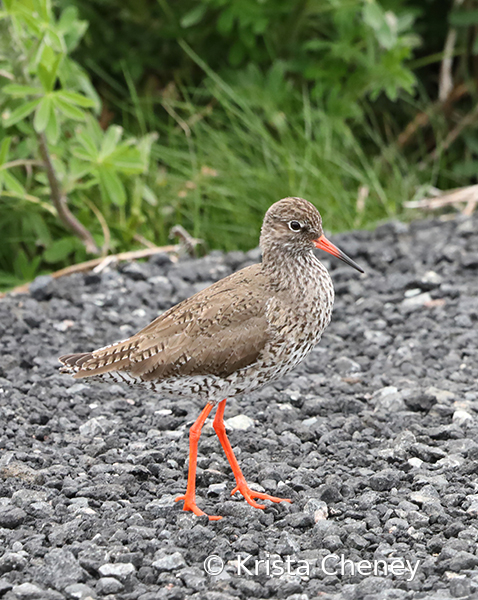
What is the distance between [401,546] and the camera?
3488 mm

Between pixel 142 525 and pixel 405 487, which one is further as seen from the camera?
pixel 405 487

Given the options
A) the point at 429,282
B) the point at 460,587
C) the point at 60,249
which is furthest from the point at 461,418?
the point at 60,249

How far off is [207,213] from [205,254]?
21.3 inches

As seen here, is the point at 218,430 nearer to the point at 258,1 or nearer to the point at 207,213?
the point at 207,213

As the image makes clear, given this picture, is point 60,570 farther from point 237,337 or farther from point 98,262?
point 98,262

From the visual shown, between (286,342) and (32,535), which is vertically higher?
(286,342)

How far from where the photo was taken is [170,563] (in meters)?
3.37

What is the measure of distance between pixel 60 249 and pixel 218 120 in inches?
88.3

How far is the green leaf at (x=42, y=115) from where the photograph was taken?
18.8 feet

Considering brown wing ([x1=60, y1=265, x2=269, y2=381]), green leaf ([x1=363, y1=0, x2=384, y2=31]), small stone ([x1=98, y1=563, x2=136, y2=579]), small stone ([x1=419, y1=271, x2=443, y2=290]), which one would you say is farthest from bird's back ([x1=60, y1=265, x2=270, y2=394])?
green leaf ([x1=363, y1=0, x2=384, y2=31])

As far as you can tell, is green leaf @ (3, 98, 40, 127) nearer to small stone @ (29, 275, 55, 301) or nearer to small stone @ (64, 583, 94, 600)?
small stone @ (29, 275, 55, 301)

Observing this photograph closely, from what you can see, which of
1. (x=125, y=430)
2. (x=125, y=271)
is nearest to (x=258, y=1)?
(x=125, y=271)

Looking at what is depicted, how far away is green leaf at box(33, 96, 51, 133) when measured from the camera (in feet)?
18.8

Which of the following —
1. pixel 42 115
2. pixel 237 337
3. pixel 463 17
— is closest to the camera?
pixel 237 337
